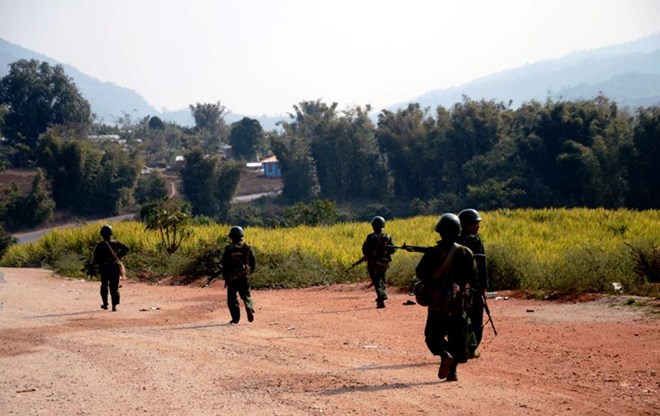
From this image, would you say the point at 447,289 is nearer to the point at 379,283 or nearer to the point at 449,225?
the point at 449,225

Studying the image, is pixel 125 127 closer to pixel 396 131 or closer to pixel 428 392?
pixel 396 131

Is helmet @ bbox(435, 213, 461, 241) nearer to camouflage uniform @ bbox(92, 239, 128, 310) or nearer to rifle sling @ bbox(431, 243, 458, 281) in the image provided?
rifle sling @ bbox(431, 243, 458, 281)

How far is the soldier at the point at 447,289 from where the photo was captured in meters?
9.18

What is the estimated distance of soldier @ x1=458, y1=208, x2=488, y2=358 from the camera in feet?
33.5

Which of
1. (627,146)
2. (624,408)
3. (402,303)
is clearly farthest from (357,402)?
(627,146)

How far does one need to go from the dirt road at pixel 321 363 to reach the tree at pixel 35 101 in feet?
283

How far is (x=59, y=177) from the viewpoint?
244 feet

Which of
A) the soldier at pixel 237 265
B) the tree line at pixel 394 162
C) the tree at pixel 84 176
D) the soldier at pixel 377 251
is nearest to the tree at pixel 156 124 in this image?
the tree line at pixel 394 162

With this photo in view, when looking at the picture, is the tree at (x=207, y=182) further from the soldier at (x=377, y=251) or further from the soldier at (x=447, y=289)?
the soldier at (x=447, y=289)

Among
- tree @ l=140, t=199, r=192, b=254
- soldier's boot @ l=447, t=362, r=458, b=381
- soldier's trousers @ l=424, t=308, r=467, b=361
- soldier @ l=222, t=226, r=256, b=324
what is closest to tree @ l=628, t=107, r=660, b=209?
tree @ l=140, t=199, r=192, b=254

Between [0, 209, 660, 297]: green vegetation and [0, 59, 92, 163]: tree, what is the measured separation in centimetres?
6415

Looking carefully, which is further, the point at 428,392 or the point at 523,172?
the point at 523,172

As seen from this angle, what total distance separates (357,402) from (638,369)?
12.1 ft

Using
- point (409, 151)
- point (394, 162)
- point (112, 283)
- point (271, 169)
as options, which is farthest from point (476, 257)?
point (271, 169)
